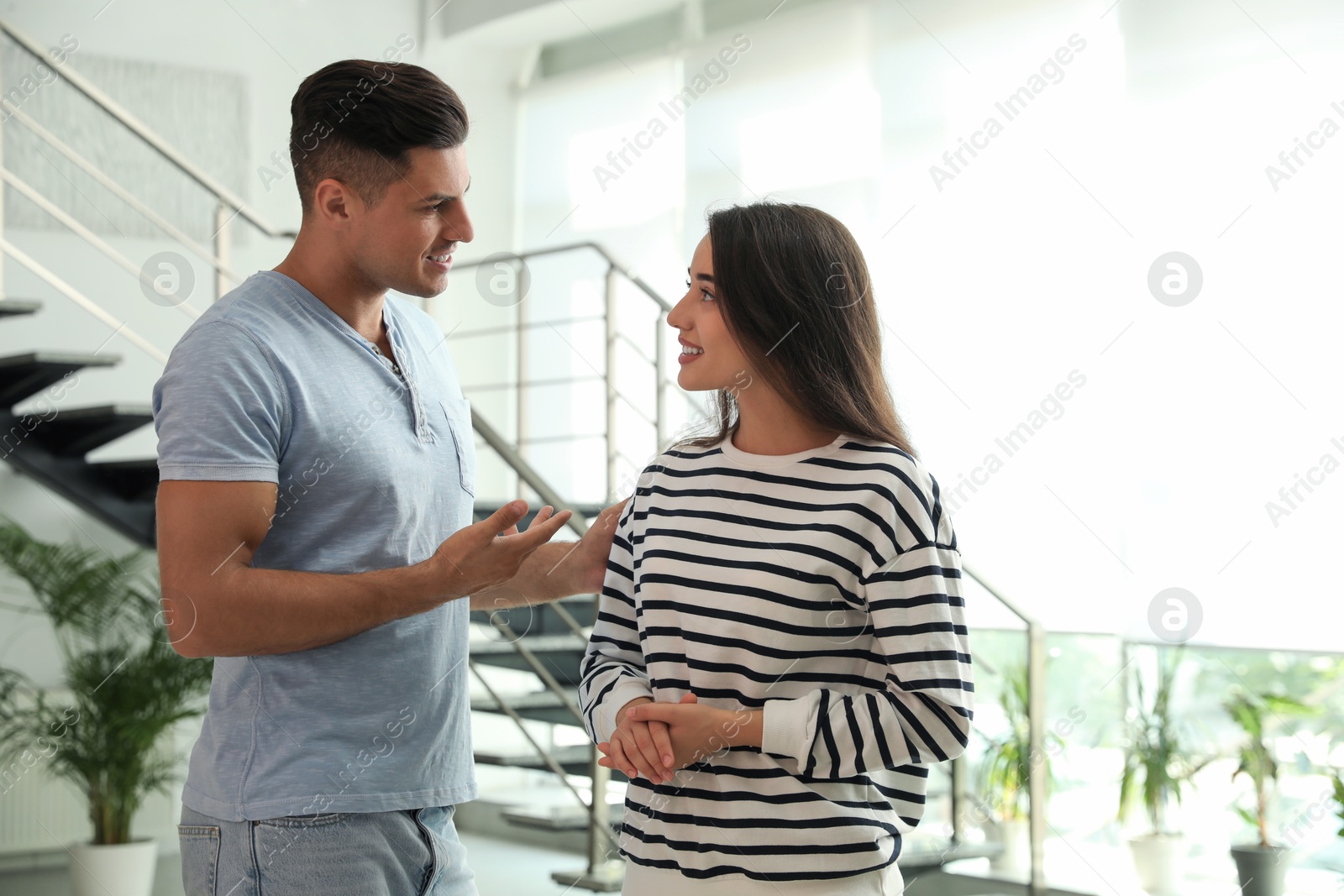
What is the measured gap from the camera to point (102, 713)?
3.90 metres

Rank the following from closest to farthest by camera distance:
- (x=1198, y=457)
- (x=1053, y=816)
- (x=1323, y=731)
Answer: (x=1323, y=731)
(x=1198, y=457)
(x=1053, y=816)

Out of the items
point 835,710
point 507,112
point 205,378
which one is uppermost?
point 507,112

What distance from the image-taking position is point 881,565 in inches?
43.9

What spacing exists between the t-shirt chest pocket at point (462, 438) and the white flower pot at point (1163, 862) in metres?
2.95

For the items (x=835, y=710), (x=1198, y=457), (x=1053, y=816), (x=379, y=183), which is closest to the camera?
(x=835, y=710)

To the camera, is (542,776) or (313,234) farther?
(542,776)

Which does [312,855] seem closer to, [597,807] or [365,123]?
[365,123]

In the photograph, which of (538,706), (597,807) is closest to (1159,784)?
(597,807)

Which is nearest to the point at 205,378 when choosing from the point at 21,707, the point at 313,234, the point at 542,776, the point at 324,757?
the point at 313,234

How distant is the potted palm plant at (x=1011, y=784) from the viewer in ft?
12.7

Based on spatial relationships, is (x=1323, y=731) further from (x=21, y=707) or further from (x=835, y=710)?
(x=21, y=707)

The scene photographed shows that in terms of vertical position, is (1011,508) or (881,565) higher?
(1011,508)

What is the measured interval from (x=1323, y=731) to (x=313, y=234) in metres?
3.29

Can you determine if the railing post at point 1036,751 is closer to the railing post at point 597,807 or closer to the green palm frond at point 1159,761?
the green palm frond at point 1159,761
